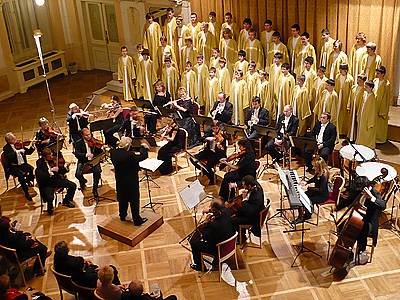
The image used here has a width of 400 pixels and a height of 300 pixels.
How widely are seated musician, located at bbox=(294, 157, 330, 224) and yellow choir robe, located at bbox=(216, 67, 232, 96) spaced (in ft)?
11.5

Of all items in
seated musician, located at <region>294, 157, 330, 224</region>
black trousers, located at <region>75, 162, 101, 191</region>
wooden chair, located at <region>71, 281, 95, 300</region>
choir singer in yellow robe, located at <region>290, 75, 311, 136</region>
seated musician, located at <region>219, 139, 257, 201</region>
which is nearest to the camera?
wooden chair, located at <region>71, 281, 95, 300</region>

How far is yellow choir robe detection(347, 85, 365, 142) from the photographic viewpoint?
30.1ft

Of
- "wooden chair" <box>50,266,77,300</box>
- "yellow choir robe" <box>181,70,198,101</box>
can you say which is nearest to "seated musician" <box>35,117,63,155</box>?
"yellow choir robe" <box>181,70,198,101</box>

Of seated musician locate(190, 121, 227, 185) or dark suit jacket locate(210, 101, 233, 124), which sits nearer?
seated musician locate(190, 121, 227, 185)

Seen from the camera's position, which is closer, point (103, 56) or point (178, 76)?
point (178, 76)

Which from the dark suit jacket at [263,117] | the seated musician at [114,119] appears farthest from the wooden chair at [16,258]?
Result: the dark suit jacket at [263,117]

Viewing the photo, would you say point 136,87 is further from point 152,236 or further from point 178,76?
point 152,236

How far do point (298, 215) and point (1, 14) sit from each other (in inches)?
363

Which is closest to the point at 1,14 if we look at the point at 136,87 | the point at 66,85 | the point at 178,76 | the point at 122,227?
the point at 66,85

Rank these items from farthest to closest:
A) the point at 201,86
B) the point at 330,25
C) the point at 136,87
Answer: the point at 136,87
the point at 201,86
the point at 330,25

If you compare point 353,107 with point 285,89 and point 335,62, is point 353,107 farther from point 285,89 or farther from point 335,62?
point 285,89

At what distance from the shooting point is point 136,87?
11938mm

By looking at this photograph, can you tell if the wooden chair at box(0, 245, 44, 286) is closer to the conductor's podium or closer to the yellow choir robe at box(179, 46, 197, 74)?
the conductor's podium

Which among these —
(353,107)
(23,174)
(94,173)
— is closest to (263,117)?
(353,107)
